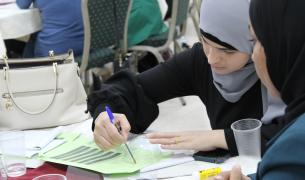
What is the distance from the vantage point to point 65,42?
3275mm

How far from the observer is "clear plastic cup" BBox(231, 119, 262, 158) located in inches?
48.9

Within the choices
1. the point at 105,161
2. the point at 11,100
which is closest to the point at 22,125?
the point at 11,100

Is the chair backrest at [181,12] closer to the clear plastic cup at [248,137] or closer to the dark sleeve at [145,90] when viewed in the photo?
the dark sleeve at [145,90]

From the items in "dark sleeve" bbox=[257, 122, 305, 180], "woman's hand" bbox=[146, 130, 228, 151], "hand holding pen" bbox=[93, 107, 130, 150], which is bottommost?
"woman's hand" bbox=[146, 130, 228, 151]

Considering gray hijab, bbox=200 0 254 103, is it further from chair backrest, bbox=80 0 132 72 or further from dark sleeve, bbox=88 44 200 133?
chair backrest, bbox=80 0 132 72

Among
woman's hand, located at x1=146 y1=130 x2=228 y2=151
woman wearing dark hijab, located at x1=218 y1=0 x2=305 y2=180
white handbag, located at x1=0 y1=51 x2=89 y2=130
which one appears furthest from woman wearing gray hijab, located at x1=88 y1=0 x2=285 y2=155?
woman wearing dark hijab, located at x1=218 y1=0 x2=305 y2=180

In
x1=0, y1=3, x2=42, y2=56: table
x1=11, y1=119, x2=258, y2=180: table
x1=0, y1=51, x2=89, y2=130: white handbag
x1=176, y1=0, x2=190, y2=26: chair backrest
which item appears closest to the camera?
x1=11, y1=119, x2=258, y2=180: table

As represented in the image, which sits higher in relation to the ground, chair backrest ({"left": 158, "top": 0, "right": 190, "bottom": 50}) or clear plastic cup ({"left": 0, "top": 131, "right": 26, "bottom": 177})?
clear plastic cup ({"left": 0, "top": 131, "right": 26, "bottom": 177})

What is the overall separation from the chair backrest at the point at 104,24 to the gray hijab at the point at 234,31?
5.18 ft

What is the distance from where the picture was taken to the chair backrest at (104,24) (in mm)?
3027

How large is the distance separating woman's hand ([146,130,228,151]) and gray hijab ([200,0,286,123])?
17cm

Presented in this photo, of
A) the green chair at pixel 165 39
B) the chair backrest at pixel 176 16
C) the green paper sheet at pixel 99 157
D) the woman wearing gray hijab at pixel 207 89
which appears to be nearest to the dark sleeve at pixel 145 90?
the woman wearing gray hijab at pixel 207 89

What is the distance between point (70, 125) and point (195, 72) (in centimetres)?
48

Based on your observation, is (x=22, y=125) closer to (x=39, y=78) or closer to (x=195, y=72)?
(x=39, y=78)
